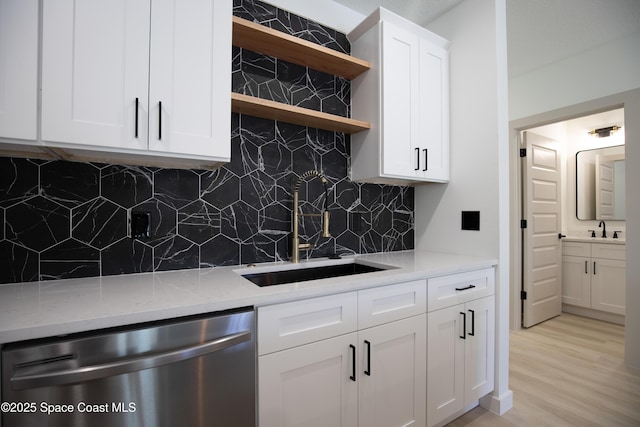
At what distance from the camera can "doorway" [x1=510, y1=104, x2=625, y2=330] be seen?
3000 millimetres

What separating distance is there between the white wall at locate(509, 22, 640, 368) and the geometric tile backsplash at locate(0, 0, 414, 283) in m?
1.69

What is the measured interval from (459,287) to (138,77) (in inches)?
68.6

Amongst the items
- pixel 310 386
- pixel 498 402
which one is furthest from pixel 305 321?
pixel 498 402

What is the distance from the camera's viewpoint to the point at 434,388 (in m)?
1.51

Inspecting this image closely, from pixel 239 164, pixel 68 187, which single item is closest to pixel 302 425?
pixel 239 164

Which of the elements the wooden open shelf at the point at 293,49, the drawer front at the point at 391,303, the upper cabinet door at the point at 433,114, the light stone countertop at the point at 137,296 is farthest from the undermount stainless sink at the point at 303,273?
the wooden open shelf at the point at 293,49

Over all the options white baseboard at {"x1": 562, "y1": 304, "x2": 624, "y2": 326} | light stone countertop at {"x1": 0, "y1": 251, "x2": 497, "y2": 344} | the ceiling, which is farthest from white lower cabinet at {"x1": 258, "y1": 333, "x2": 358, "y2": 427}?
white baseboard at {"x1": 562, "y1": 304, "x2": 624, "y2": 326}

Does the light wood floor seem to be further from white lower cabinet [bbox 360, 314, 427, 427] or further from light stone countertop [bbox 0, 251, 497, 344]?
light stone countertop [bbox 0, 251, 497, 344]

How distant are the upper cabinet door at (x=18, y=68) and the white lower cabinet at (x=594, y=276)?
4635 millimetres

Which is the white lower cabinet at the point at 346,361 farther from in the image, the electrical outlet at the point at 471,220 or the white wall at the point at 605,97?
the white wall at the point at 605,97

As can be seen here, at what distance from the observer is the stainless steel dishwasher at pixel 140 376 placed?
73 cm

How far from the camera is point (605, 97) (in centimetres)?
252

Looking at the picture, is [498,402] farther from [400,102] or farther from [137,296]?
[137,296]

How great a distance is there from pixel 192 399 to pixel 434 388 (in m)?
1.16
